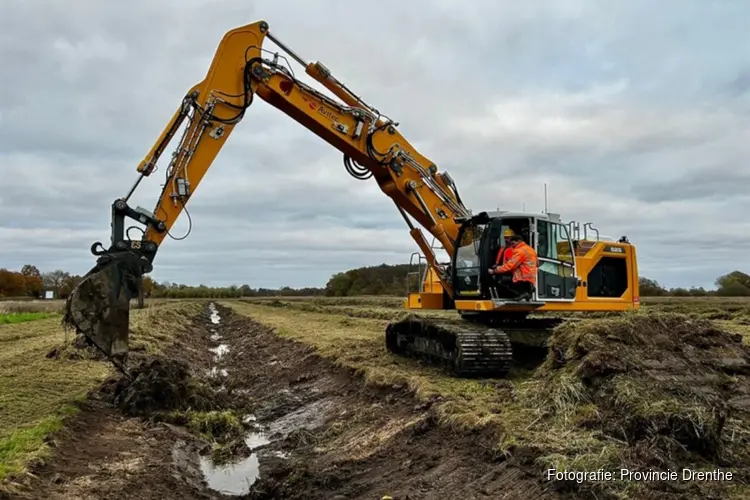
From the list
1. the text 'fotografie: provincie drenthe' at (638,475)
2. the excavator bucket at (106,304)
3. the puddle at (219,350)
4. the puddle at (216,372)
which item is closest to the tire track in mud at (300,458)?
the text 'fotografie: provincie drenthe' at (638,475)

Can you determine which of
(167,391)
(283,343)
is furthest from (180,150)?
(283,343)

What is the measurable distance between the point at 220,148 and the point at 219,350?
16383 millimetres

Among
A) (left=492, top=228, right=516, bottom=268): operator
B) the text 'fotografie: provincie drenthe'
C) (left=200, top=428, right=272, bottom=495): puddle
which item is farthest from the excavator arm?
the text 'fotografie: provincie drenthe'

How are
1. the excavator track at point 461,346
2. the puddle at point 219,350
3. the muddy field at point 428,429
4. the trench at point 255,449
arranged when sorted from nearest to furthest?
the muddy field at point 428,429, the trench at point 255,449, the excavator track at point 461,346, the puddle at point 219,350

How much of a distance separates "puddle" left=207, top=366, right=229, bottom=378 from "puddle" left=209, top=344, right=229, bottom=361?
3108 millimetres

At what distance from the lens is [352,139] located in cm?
1390

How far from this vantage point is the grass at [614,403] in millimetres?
6887

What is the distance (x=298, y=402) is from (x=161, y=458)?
5066 millimetres

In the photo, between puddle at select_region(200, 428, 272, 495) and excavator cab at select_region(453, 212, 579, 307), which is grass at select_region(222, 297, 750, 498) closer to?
excavator cab at select_region(453, 212, 579, 307)

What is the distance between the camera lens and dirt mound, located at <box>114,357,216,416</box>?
37.8 ft

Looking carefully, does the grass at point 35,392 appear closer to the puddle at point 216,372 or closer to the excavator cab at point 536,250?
the puddle at point 216,372

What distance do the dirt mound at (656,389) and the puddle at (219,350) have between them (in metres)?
16.4

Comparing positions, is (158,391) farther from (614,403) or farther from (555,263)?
(555,263)

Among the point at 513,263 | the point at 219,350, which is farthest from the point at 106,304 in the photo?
the point at 219,350
